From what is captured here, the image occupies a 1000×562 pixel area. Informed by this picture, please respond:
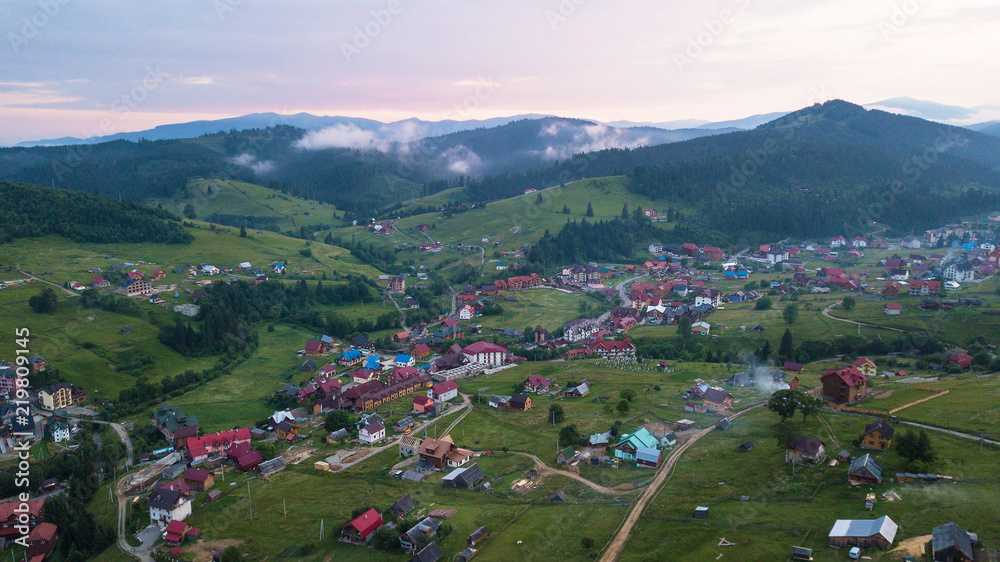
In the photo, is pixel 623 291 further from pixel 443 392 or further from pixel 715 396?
pixel 715 396

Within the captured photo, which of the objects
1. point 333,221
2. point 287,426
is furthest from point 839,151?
point 287,426

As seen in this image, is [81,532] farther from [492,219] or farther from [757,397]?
[492,219]

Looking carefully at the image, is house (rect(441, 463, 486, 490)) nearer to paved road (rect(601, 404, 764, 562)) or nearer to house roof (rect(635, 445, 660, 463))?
house roof (rect(635, 445, 660, 463))

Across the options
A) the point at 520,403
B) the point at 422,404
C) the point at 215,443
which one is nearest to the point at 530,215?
the point at 520,403

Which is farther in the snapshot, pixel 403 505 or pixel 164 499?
pixel 164 499

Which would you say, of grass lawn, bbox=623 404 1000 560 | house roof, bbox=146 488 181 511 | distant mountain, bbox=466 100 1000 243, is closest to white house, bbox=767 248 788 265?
distant mountain, bbox=466 100 1000 243

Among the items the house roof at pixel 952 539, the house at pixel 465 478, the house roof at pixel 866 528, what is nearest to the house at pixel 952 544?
the house roof at pixel 952 539
